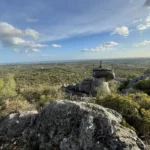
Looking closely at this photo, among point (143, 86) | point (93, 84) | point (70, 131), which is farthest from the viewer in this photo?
point (93, 84)

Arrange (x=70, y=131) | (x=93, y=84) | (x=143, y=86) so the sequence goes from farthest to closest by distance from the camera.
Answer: (x=93, y=84) < (x=143, y=86) < (x=70, y=131)

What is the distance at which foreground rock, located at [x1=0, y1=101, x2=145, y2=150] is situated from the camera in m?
4.45

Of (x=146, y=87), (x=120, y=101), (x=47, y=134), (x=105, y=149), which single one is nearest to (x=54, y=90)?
(x=146, y=87)

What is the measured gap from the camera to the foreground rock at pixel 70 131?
14.6 feet

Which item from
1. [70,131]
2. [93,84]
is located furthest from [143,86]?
[70,131]

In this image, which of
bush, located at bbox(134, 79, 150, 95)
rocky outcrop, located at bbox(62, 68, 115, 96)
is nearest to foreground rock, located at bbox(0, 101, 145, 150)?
bush, located at bbox(134, 79, 150, 95)

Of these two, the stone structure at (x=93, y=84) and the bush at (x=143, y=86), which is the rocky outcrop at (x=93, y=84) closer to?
the stone structure at (x=93, y=84)

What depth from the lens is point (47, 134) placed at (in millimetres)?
5137

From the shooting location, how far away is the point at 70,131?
491 cm

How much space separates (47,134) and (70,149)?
89 centimetres

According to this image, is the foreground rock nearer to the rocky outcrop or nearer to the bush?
the bush

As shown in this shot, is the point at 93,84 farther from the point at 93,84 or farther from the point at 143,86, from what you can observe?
the point at 143,86

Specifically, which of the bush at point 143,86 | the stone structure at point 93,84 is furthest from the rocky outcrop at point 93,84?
the bush at point 143,86

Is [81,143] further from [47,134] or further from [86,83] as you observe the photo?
[86,83]
